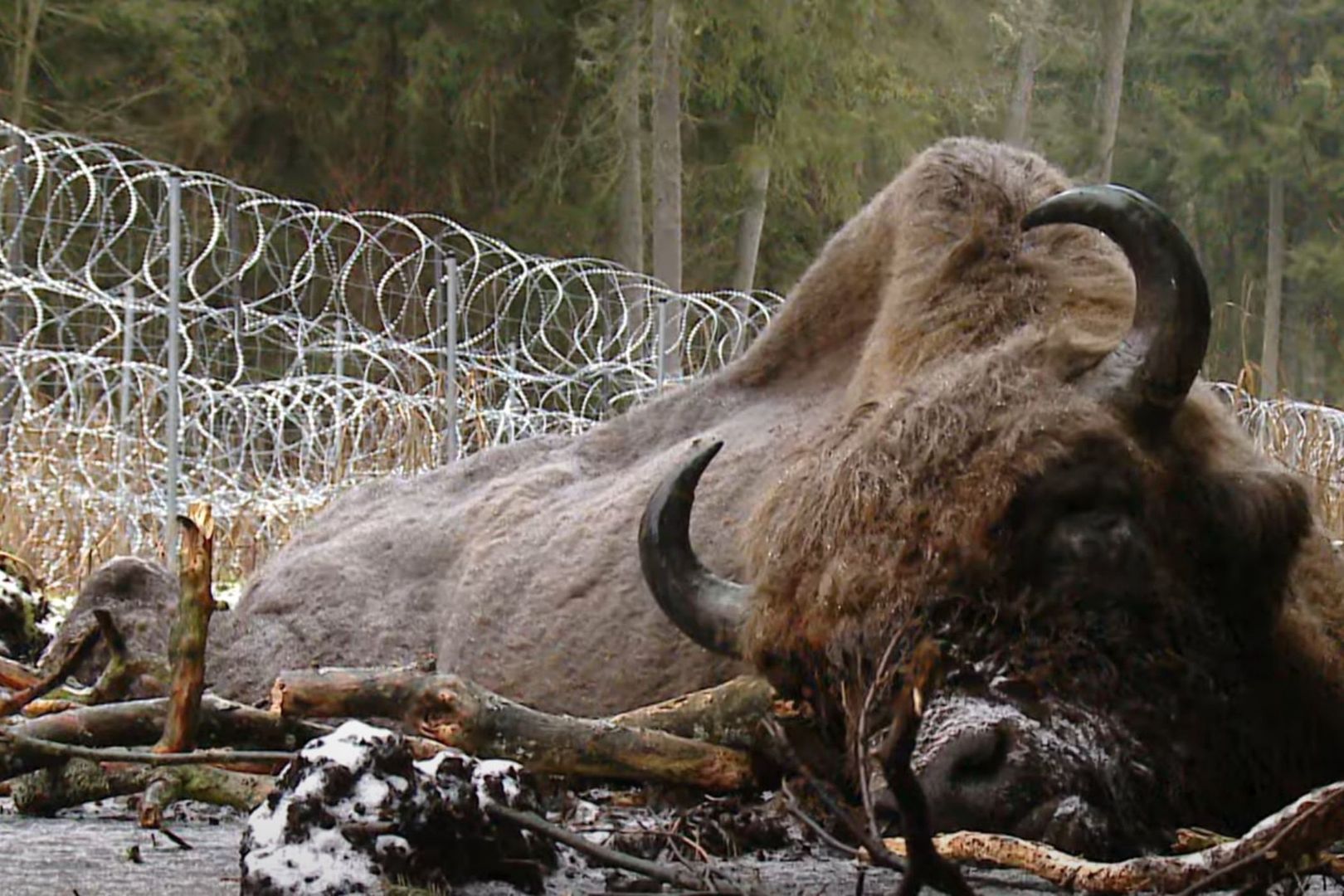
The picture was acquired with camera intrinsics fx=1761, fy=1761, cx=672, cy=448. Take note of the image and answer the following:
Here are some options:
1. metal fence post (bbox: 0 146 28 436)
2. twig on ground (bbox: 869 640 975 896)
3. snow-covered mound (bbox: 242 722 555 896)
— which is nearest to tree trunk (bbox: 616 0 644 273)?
metal fence post (bbox: 0 146 28 436)

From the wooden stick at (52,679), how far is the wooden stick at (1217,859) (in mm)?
1926

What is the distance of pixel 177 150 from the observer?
2408 centimetres

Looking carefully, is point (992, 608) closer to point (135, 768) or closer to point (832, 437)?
point (832, 437)

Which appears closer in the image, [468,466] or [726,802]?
[726,802]

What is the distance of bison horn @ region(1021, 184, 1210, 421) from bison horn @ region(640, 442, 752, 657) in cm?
95

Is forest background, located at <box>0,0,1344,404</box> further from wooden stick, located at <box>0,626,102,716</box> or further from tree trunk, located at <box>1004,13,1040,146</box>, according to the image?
wooden stick, located at <box>0,626,102,716</box>

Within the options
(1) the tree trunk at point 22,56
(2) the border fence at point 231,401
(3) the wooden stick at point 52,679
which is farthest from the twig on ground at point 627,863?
(1) the tree trunk at point 22,56

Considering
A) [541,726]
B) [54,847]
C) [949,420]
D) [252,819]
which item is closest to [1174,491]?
[949,420]

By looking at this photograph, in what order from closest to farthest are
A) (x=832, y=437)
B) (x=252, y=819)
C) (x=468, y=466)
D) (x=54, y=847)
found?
(x=252, y=819) → (x=54, y=847) → (x=832, y=437) → (x=468, y=466)

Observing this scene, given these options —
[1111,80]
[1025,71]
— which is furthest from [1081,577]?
[1025,71]

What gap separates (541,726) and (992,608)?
0.92 m

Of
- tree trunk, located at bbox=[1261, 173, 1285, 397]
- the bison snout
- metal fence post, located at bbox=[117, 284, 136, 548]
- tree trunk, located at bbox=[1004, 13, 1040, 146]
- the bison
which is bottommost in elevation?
metal fence post, located at bbox=[117, 284, 136, 548]

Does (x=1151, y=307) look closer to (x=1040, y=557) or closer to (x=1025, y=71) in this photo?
(x=1040, y=557)

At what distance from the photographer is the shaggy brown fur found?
343cm
